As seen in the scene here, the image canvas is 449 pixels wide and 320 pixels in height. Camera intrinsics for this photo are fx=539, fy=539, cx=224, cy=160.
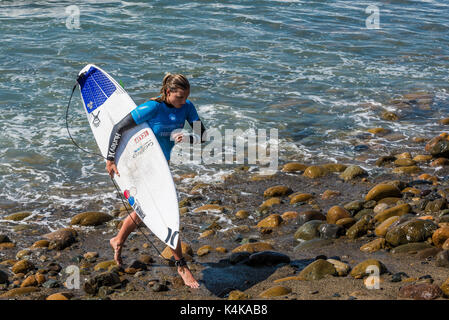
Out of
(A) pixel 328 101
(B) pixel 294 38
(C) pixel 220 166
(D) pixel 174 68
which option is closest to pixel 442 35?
(B) pixel 294 38

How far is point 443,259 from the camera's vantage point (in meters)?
5.28

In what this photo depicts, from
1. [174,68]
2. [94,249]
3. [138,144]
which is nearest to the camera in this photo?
[138,144]

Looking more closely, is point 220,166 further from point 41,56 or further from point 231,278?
point 41,56

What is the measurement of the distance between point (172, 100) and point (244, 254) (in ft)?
6.28

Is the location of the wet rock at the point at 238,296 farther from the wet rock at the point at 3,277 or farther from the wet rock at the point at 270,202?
the wet rock at the point at 270,202

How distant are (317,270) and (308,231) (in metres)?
1.22

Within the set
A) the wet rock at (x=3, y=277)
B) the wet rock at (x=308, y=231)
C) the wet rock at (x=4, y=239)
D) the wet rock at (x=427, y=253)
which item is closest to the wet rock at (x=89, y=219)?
the wet rock at (x=4, y=239)

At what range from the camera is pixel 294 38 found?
18000mm

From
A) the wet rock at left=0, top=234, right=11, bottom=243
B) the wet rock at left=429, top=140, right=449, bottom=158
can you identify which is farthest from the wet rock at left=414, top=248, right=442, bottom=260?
the wet rock at left=0, top=234, right=11, bottom=243

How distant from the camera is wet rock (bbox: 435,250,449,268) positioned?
526 centimetres

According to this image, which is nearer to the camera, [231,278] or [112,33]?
[231,278]

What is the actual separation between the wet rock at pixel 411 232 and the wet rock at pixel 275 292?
157 centimetres

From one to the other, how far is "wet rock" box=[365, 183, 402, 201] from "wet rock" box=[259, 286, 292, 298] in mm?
2858

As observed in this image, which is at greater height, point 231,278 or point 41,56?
point 41,56
